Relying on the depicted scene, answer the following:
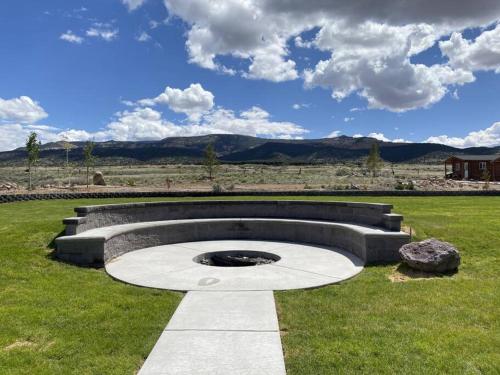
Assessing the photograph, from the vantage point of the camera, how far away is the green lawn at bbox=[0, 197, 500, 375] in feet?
14.0

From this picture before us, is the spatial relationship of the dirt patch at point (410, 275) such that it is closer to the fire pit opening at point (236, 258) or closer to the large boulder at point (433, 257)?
the large boulder at point (433, 257)

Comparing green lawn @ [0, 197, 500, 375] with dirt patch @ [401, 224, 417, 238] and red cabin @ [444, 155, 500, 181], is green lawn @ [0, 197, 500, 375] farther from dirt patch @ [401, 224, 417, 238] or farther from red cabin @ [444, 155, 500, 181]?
red cabin @ [444, 155, 500, 181]

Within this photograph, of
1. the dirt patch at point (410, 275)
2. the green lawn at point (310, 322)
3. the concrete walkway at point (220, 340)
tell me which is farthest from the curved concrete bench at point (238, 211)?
the concrete walkway at point (220, 340)

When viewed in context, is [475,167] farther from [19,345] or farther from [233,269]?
[19,345]

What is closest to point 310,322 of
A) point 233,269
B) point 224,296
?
point 224,296

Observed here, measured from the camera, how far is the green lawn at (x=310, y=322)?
427 centimetres

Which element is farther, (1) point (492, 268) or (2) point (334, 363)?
(1) point (492, 268)

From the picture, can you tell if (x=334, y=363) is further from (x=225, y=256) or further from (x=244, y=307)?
(x=225, y=256)

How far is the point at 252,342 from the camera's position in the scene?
4711mm

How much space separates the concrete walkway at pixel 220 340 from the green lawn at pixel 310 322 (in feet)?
0.58

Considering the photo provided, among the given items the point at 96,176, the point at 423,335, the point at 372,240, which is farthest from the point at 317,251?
the point at 96,176

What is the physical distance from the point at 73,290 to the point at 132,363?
3235 mm

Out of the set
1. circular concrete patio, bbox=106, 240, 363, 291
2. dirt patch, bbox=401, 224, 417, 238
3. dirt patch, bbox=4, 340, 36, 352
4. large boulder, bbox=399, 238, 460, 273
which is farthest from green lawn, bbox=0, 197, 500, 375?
dirt patch, bbox=401, 224, 417, 238

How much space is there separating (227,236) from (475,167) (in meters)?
50.4
